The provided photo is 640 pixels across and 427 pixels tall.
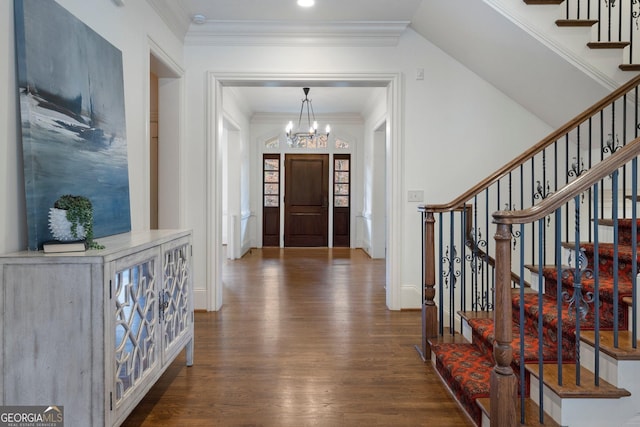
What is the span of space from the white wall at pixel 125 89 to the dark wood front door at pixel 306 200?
5655 mm

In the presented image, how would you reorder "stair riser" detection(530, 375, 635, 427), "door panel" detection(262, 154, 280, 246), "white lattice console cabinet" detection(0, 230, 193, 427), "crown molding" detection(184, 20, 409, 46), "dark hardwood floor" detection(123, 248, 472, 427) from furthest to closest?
"door panel" detection(262, 154, 280, 246) → "crown molding" detection(184, 20, 409, 46) → "dark hardwood floor" detection(123, 248, 472, 427) → "stair riser" detection(530, 375, 635, 427) → "white lattice console cabinet" detection(0, 230, 193, 427)

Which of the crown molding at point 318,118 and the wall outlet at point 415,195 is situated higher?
the crown molding at point 318,118

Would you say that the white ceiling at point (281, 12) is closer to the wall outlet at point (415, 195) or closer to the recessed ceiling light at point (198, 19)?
the recessed ceiling light at point (198, 19)

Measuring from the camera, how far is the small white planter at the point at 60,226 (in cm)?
177

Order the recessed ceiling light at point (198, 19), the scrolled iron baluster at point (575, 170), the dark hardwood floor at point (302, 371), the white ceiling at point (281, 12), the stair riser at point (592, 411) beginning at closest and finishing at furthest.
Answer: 1. the stair riser at point (592, 411)
2. the dark hardwood floor at point (302, 371)
3. the scrolled iron baluster at point (575, 170)
4. the white ceiling at point (281, 12)
5. the recessed ceiling light at point (198, 19)

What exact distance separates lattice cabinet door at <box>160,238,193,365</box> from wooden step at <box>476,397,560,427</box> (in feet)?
5.50

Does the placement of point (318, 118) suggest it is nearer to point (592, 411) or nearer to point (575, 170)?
point (575, 170)

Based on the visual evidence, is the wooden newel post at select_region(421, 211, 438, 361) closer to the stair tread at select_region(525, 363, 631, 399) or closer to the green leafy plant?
the stair tread at select_region(525, 363, 631, 399)

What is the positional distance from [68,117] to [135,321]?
3.50ft

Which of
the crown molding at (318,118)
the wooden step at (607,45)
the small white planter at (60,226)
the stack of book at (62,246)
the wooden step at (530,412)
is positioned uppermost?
the crown molding at (318,118)

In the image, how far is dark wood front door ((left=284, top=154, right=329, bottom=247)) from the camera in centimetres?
973

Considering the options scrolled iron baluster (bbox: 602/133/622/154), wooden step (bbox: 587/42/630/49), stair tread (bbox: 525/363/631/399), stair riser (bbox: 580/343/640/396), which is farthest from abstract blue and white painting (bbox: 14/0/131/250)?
wooden step (bbox: 587/42/630/49)

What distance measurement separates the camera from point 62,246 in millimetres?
1759

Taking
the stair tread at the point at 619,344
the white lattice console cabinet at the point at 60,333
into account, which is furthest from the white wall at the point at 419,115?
the white lattice console cabinet at the point at 60,333
